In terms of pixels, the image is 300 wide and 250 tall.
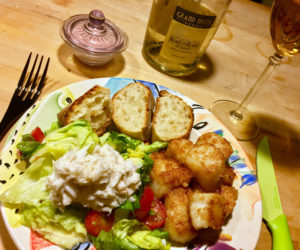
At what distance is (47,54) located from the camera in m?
1.76

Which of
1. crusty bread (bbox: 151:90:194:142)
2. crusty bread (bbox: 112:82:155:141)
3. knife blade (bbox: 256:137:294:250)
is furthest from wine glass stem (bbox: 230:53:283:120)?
crusty bread (bbox: 112:82:155:141)

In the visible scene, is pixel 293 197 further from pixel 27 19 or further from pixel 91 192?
pixel 27 19

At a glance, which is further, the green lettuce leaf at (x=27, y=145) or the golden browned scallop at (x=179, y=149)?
the golden browned scallop at (x=179, y=149)

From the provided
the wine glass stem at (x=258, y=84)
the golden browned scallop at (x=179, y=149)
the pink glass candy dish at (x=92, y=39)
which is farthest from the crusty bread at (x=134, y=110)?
the wine glass stem at (x=258, y=84)

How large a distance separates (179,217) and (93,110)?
620mm

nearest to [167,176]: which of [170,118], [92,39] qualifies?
[170,118]

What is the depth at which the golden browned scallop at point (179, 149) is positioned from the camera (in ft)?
3.88

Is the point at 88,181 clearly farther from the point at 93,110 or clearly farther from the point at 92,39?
the point at 92,39

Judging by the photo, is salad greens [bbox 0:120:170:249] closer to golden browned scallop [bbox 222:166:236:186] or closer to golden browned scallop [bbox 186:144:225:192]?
golden browned scallop [bbox 186:144:225:192]

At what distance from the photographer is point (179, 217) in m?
1.02

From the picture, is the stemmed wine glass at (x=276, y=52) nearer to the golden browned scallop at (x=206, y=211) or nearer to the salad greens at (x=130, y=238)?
the golden browned scallop at (x=206, y=211)

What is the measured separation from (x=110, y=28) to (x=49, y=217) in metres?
1.35

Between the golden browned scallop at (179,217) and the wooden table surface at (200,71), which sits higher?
the golden browned scallop at (179,217)

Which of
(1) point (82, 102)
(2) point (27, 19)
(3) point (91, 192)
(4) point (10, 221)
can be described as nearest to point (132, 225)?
(3) point (91, 192)
